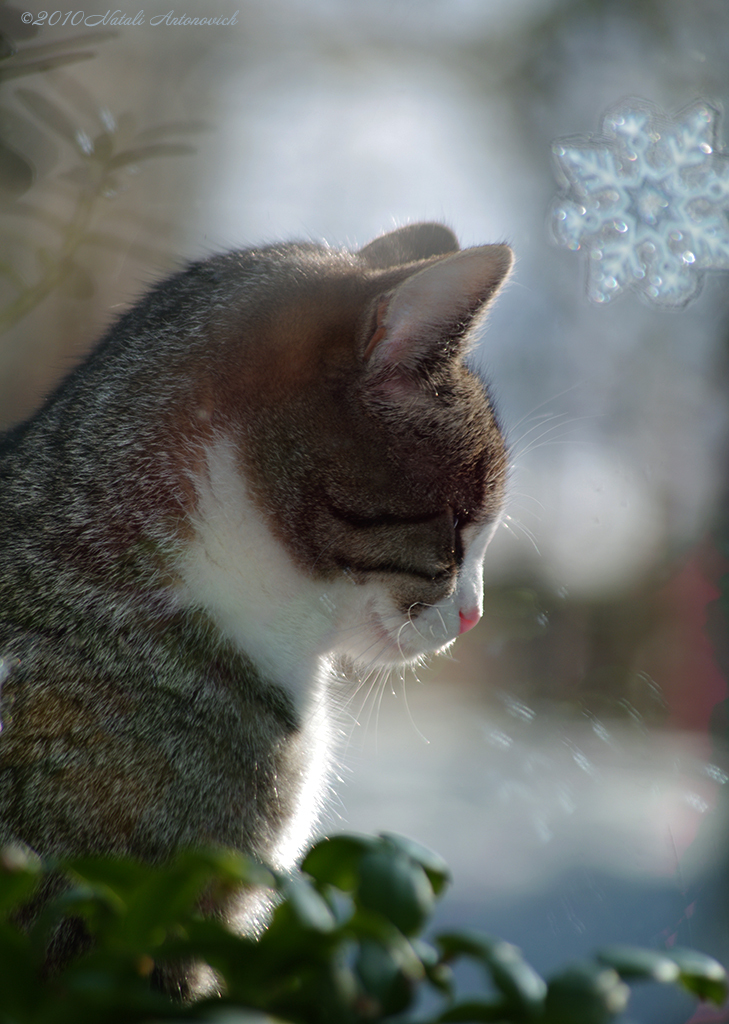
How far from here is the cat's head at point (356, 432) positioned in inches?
24.7

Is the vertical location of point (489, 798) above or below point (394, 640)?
below

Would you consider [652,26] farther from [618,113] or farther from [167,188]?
[167,188]

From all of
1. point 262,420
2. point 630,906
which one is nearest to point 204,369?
point 262,420

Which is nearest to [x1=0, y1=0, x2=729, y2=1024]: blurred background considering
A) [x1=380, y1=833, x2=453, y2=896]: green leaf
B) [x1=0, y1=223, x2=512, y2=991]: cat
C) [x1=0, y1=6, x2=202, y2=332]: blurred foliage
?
[x1=0, y1=6, x2=202, y2=332]: blurred foliage

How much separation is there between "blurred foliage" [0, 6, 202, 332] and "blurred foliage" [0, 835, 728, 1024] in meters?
0.70

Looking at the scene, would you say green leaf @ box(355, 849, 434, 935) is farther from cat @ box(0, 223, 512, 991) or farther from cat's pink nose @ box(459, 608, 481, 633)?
cat's pink nose @ box(459, 608, 481, 633)

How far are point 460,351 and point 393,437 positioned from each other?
0.10 m

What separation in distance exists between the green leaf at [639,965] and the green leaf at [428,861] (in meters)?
0.07

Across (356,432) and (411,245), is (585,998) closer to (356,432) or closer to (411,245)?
(356,432)

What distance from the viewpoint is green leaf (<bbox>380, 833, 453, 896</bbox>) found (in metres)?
0.34

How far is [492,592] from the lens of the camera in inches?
32.7
